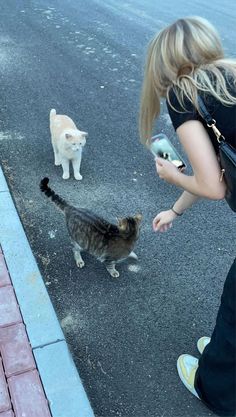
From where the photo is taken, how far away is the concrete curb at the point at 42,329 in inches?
87.5

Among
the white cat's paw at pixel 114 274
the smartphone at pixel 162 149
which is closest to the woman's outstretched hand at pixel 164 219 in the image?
the smartphone at pixel 162 149

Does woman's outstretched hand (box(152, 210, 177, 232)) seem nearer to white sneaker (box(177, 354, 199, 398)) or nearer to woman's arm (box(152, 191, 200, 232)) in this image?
woman's arm (box(152, 191, 200, 232))

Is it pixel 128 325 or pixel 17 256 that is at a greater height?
pixel 128 325

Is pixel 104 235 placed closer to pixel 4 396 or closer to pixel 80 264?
pixel 80 264

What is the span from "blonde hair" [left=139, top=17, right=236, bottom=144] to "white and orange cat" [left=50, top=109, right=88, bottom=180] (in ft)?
7.18

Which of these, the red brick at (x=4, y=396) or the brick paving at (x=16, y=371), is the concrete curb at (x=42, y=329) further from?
the red brick at (x=4, y=396)

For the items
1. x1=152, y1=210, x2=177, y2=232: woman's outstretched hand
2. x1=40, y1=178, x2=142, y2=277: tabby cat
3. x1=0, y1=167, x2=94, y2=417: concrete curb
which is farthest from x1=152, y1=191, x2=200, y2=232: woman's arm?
x1=0, y1=167, x2=94, y2=417: concrete curb

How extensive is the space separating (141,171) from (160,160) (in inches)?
90.4

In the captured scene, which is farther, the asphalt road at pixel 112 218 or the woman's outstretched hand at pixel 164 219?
the asphalt road at pixel 112 218

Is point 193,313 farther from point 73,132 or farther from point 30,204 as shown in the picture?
point 73,132

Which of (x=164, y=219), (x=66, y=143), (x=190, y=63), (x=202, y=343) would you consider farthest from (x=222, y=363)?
(x=66, y=143)

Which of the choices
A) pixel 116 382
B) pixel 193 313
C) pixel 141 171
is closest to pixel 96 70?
pixel 141 171

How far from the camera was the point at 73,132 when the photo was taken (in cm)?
381

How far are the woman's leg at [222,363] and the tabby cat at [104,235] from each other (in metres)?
0.99
